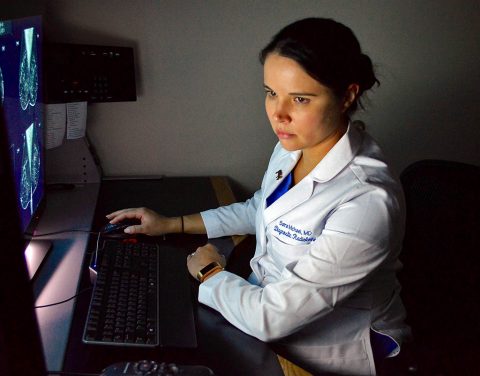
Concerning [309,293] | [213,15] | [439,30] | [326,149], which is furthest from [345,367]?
[439,30]

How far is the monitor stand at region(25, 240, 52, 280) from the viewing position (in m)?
1.07

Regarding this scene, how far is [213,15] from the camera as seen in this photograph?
1593 millimetres

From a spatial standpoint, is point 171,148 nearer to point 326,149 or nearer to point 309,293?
point 326,149

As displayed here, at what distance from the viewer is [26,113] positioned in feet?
3.55

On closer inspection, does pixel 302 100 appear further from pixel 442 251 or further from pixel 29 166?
pixel 29 166

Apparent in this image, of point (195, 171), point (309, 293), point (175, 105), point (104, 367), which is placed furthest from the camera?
point (195, 171)

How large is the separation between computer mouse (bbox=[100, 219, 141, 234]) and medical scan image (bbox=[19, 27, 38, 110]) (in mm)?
372

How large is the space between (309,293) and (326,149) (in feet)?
1.23

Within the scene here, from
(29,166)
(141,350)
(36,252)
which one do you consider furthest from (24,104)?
(141,350)

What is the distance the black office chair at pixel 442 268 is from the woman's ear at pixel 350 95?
30cm

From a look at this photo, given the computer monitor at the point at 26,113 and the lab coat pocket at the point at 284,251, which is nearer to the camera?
the computer monitor at the point at 26,113

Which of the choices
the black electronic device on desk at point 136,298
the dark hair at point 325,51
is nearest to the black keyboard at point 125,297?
the black electronic device on desk at point 136,298

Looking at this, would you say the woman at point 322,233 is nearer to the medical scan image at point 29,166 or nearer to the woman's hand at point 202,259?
the woman's hand at point 202,259

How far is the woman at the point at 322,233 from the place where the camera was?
3.13ft
